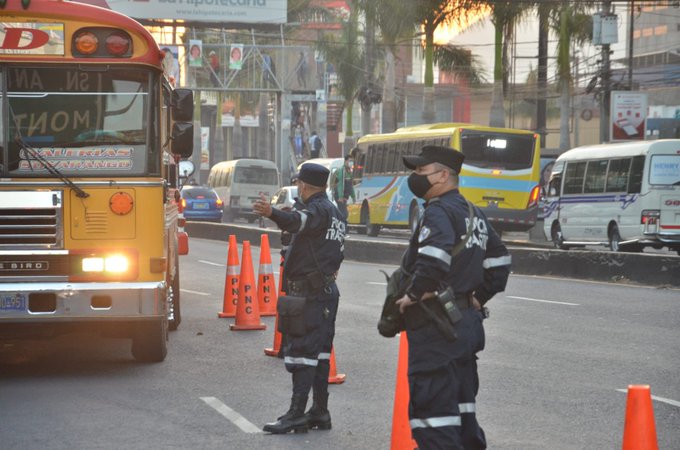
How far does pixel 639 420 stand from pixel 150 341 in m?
6.41

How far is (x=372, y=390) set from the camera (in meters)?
10.2

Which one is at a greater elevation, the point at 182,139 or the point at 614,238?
the point at 182,139

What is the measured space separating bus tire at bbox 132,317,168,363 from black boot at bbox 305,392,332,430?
2545mm

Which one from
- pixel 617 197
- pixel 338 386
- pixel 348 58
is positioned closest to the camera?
pixel 338 386

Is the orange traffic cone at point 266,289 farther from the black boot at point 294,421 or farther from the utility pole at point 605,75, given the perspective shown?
the utility pole at point 605,75

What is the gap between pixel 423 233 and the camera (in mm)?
6273

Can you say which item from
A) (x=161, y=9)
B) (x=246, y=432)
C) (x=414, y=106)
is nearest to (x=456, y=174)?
(x=246, y=432)

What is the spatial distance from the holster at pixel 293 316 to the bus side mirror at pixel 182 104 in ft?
10.4

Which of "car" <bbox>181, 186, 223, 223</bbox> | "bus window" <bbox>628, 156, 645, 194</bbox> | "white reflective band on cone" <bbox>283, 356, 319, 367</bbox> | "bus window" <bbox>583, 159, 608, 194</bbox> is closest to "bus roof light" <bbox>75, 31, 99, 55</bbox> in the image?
"white reflective band on cone" <bbox>283, 356, 319, 367</bbox>

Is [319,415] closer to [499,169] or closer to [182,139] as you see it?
[182,139]

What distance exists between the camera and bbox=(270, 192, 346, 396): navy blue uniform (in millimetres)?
8492

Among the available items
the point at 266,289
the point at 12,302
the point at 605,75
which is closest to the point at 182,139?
the point at 12,302

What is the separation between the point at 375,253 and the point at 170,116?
47.2ft

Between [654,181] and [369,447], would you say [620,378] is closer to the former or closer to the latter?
[369,447]
